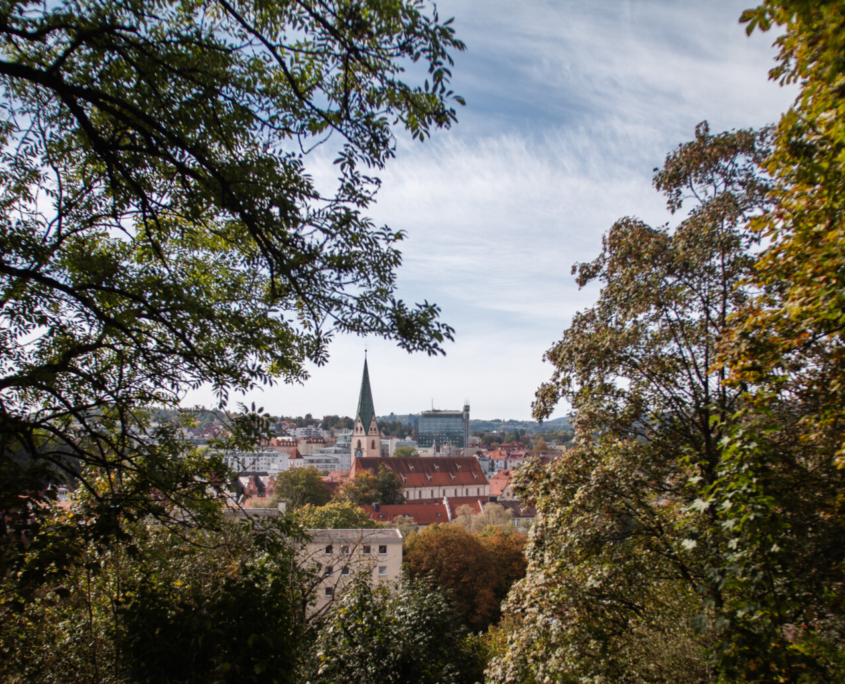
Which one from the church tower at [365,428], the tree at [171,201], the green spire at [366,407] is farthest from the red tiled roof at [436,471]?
the tree at [171,201]

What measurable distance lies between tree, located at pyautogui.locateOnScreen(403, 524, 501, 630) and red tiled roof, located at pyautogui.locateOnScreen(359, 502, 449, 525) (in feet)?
55.0

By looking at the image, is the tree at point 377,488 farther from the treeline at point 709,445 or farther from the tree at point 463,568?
the treeline at point 709,445

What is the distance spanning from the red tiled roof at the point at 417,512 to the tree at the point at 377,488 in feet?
14.1

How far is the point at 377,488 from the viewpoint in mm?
52781

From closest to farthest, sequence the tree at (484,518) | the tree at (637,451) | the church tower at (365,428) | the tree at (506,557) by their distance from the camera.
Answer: the tree at (637,451) → the tree at (506,557) → the tree at (484,518) → the church tower at (365,428)

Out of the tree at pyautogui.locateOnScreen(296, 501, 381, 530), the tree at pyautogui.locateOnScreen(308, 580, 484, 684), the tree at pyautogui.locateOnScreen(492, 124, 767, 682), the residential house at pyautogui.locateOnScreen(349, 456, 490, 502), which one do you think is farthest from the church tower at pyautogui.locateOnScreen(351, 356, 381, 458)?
the tree at pyautogui.locateOnScreen(492, 124, 767, 682)

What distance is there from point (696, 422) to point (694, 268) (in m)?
1.80

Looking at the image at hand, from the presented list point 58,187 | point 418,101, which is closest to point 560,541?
point 418,101

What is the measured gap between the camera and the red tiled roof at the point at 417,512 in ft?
142

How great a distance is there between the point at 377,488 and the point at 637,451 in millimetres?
49454

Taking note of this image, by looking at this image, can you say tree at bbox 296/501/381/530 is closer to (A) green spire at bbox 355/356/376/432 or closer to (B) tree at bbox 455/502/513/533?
(B) tree at bbox 455/502/513/533

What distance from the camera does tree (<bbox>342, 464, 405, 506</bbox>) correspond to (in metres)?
49.1

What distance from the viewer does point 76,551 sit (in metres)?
3.25

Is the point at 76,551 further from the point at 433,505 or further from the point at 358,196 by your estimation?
the point at 433,505
